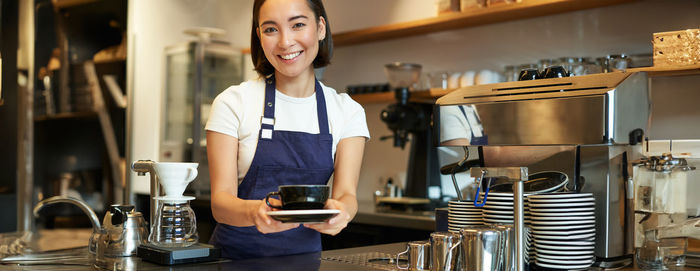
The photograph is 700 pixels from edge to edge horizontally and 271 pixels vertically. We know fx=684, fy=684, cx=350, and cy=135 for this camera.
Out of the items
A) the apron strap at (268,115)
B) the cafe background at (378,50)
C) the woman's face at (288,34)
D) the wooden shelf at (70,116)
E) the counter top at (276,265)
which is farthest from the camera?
the wooden shelf at (70,116)

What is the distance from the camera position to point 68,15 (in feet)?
15.6

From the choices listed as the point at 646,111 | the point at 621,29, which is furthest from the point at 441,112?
the point at 621,29

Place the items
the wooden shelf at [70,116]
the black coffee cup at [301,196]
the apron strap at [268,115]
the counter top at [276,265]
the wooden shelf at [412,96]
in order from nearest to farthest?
the black coffee cup at [301,196]
the counter top at [276,265]
the apron strap at [268,115]
the wooden shelf at [412,96]
the wooden shelf at [70,116]

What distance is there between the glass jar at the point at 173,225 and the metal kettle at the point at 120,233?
0.28 ft

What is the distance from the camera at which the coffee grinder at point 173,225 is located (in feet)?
5.42

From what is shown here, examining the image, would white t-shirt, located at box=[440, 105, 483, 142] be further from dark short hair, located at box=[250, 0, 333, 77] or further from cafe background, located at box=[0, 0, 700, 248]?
dark short hair, located at box=[250, 0, 333, 77]

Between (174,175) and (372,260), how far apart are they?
55 centimetres

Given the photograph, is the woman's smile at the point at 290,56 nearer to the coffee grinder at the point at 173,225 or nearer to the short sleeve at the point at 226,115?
the short sleeve at the point at 226,115

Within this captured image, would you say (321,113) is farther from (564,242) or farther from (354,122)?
(564,242)

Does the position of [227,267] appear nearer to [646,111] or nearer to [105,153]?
[646,111]

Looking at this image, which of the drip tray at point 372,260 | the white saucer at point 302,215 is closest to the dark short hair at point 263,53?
the drip tray at point 372,260

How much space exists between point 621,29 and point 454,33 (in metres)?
0.96

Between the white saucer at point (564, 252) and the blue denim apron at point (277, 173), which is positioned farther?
the blue denim apron at point (277, 173)

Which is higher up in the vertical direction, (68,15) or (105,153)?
(68,15)
